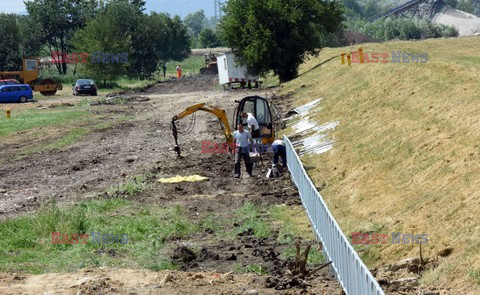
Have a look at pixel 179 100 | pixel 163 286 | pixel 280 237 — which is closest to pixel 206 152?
pixel 280 237

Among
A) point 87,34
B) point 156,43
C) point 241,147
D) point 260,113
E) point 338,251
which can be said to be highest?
point 87,34

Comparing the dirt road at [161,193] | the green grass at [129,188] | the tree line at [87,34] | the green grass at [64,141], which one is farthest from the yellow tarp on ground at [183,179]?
the tree line at [87,34]

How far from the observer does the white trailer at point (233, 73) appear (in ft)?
211

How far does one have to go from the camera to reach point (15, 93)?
202 feet

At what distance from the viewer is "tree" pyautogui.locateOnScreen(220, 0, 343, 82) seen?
5884 centimetres

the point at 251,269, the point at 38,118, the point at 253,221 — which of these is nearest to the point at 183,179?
the point at 253,221

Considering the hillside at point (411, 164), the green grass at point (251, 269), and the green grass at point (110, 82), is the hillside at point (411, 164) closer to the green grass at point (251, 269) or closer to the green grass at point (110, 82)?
the green grass at point (251, 269)

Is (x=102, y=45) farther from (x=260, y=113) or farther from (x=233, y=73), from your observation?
(x=260, y=113)

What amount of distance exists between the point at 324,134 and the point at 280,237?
46.4 ft

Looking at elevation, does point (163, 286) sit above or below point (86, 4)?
below

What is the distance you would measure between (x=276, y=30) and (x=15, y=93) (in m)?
19.3

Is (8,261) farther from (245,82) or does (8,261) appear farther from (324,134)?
(245,82)

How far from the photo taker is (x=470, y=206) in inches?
581

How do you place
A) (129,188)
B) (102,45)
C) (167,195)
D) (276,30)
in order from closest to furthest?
1. (167,195)
2. (129,188)
3. (276,30)
4. (102,45)
